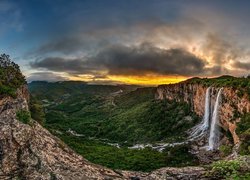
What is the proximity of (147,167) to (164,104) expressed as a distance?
80254 mm

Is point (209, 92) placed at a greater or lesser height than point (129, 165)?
greater

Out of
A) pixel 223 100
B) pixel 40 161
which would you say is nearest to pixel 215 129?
pixel 223 100

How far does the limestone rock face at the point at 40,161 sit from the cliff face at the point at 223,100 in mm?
47714

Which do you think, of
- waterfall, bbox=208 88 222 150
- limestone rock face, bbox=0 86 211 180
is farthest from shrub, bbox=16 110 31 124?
waterfall, bbox=208 88 222 150

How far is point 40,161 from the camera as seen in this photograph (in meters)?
11.9

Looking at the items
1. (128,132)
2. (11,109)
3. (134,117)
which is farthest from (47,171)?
(134,117)

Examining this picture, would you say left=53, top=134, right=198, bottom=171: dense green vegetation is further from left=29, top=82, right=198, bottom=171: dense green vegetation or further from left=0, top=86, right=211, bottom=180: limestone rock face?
left=0, top=86, right=211, bottom=180: limestone rock face

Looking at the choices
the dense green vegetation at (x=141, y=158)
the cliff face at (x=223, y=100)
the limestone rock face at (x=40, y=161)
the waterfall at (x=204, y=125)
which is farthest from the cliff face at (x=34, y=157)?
the waterfall at (x=204, y=125)

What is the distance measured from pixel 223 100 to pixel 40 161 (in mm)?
79570

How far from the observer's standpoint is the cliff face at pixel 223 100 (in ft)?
252

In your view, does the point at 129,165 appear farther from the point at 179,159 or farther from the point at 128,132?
the point at 128,132

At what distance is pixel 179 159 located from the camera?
78.7 metres

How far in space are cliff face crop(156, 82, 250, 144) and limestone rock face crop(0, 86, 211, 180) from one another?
47.7 m

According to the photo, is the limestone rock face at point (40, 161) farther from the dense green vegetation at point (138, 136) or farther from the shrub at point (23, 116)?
the dense green vegetation at point (138, 136)
